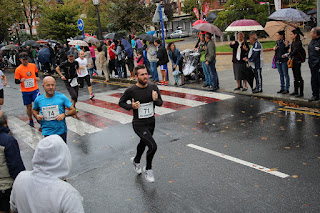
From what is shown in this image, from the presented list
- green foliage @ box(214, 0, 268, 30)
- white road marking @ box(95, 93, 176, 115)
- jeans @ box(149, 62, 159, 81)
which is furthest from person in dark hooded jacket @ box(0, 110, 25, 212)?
green foliage @ box(214, 0, 268, 30)

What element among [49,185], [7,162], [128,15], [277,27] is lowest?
[7,162]

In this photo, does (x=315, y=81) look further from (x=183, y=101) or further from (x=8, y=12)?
(x=8, y=12)

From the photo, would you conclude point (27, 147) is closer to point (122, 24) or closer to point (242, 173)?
point (242, 173)

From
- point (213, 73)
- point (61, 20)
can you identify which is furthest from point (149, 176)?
point (61, 20)

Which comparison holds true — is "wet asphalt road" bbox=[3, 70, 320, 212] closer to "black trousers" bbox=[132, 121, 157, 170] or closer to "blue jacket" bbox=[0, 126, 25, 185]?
"black trousers" bbox=[132, 121, 157, 170]

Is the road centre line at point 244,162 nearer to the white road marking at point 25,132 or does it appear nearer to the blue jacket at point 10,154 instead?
the blue jacket at point 10,154

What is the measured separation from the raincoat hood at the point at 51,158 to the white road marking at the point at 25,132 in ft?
20.3

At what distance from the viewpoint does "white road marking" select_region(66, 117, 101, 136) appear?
9.20 metres

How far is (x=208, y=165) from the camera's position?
20.7ft

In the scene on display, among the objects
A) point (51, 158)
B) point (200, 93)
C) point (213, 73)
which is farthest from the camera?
point (213, 73)

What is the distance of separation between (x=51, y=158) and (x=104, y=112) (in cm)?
863

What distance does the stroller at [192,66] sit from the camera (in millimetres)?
14375

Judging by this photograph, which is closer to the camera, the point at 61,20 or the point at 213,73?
the point at 213,73

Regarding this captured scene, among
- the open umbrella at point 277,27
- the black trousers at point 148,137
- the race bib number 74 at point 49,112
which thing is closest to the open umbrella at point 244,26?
the open umbrella at point 277,27
